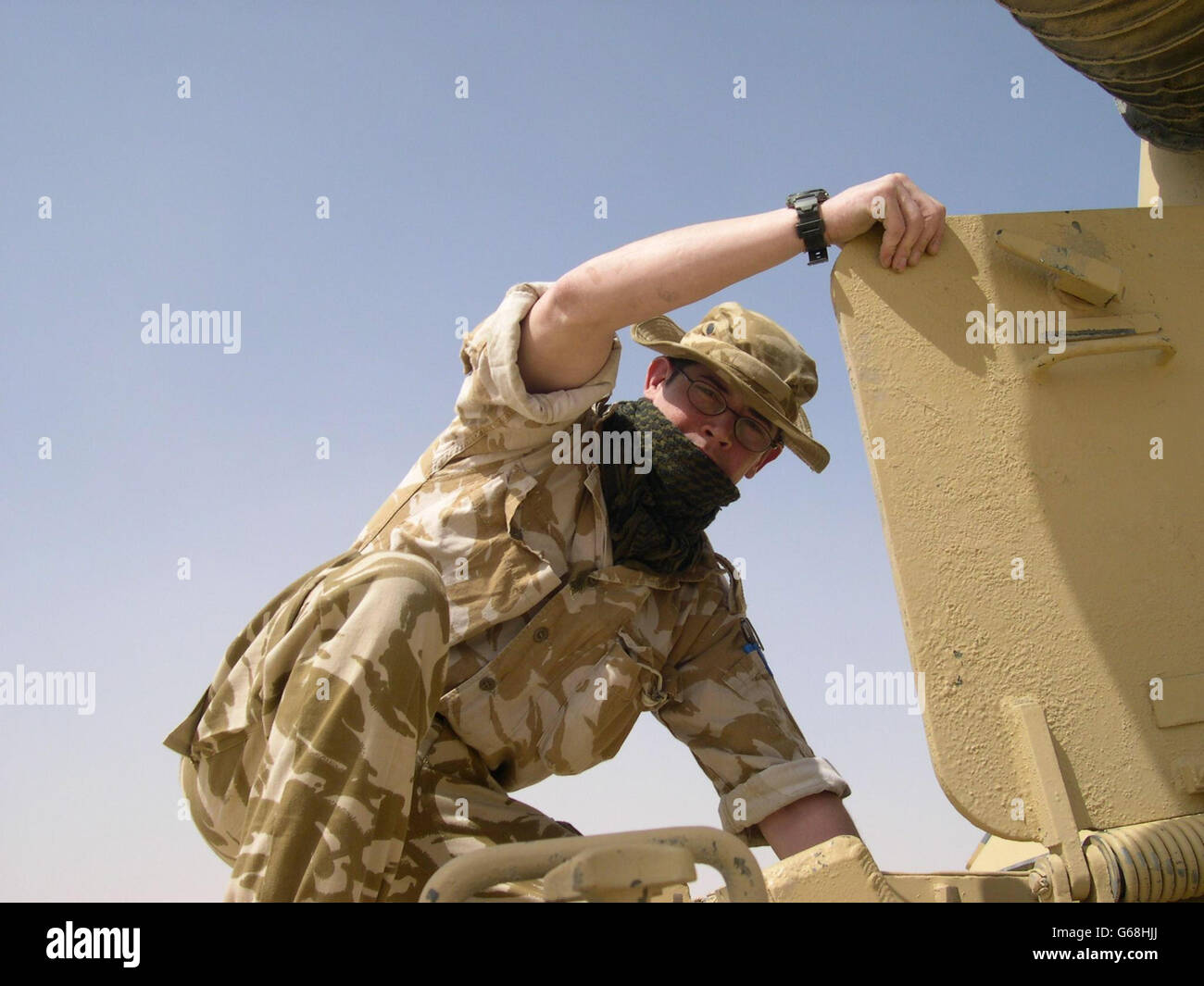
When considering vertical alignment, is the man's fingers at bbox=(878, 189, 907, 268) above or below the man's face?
above

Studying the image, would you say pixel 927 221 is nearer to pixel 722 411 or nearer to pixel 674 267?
pixel 674 267

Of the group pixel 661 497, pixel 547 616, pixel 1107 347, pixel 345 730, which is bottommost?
pixel 345 730

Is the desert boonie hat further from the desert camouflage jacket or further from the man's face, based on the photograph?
the desert camouflage jacket

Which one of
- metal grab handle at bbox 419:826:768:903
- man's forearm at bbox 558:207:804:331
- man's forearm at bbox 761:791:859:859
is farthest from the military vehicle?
man's forearm at bbox 761:791:859:859

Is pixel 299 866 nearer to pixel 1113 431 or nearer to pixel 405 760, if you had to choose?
pixel 405 760

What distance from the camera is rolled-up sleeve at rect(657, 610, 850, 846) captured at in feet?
9.50

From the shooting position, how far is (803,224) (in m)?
2.45

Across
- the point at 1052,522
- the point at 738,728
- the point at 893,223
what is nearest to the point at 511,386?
the point at 893,223

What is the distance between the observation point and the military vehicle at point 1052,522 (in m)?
2.09

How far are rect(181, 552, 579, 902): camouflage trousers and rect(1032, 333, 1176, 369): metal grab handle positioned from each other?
1.28 meters

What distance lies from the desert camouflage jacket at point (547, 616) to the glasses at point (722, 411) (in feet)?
0.90

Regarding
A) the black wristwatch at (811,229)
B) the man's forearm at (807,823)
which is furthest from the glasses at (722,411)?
the man's forearm at (807,823)

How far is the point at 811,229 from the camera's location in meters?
2.45

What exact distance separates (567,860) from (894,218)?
1511 mm
